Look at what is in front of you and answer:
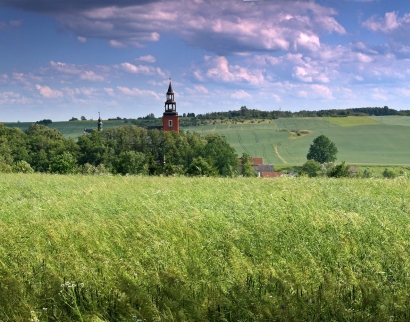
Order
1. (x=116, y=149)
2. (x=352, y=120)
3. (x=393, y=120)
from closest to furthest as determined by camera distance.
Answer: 1. (x=116, y=149)
2. (x=393, y=120)
3. (x=352, y=120)

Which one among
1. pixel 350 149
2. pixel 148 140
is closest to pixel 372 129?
pixel 350 149

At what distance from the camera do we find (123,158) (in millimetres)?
58719

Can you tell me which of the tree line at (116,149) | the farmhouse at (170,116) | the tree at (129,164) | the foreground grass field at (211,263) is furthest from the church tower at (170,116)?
the foreground grass field at (211,263)

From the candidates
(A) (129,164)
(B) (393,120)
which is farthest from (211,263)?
(B) (393,120)

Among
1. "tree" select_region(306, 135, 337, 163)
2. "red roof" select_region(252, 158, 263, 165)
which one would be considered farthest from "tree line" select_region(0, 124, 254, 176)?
"tree" select_region(306, 135, 337, 163)

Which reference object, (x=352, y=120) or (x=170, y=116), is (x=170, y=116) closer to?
(x=170, y=116)

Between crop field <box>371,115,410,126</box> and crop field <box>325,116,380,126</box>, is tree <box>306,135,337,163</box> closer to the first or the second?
crop field <box>371,115,410,126</box>

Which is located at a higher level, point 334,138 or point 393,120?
point 393,120

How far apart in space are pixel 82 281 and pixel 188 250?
157cm

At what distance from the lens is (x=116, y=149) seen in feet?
279

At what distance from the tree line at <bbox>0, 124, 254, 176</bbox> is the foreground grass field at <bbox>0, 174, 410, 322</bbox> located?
46.0 m

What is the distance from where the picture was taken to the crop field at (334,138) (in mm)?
86938

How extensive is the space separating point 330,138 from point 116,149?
44554 mm

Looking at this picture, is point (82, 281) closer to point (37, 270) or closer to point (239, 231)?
point (37, 270)
